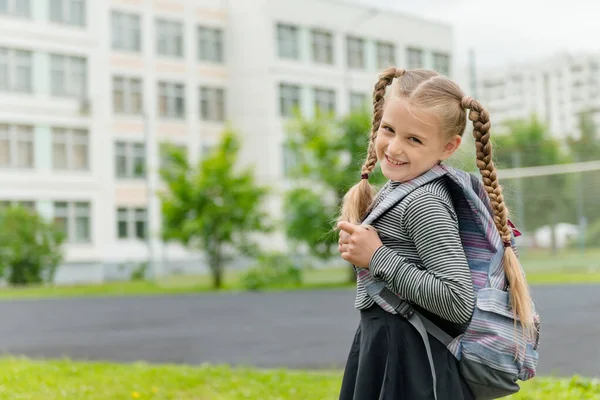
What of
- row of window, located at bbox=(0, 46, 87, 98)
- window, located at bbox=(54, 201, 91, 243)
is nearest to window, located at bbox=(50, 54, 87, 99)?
row of window, located at bbox=(0, 46, 87, 98)

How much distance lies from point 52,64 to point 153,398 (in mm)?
33345

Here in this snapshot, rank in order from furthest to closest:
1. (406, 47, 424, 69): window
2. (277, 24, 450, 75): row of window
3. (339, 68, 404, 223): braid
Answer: (406, 47, 424, 69): window, (277, 24, 450, 75): row of window, (339, 68, 404, 223): braid

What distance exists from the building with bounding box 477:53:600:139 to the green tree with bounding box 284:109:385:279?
117795 millimetres

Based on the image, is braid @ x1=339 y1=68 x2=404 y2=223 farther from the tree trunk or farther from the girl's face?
the tree trunk

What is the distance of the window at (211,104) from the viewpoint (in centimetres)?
4234

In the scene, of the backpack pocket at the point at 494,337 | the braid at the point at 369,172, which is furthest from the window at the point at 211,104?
the backpack pocket at the point at 494,337

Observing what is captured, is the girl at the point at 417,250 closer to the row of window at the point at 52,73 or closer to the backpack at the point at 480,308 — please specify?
the backpack at the point at 480,308

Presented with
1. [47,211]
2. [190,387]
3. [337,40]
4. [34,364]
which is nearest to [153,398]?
[190,387]

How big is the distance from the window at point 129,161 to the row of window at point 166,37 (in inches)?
170

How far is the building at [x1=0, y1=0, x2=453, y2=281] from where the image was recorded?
1436 inches

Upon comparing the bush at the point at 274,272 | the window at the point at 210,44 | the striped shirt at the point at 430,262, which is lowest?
the bush at the point at 274,272

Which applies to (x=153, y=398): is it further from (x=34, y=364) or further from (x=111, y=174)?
(x=111, y=174)

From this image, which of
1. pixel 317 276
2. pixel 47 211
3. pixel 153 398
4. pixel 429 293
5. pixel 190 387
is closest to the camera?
pixel 429 293

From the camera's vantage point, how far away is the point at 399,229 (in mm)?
2396
